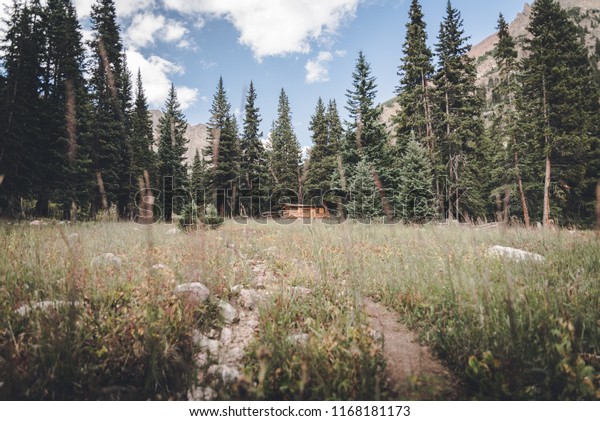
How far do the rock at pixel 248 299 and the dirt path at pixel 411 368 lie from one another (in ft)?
4.90

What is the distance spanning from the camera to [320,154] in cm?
3731

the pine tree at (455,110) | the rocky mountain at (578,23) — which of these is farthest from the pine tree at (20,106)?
the rocky mountain at (578,23)

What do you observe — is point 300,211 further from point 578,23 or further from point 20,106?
point 578,23

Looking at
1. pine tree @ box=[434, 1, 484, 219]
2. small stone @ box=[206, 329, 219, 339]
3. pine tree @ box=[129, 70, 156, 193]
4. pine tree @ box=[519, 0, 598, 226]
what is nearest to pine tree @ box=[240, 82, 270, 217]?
pine tree @ box=[129, 70, 156, 193]

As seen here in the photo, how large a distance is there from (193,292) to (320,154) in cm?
3571

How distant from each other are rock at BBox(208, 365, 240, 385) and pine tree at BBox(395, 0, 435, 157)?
73.6 ft

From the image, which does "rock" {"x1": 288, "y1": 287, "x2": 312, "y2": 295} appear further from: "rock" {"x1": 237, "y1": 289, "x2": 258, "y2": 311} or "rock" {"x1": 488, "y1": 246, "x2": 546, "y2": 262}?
"rock" {"x1": 488, "y1": 246, "x2": 546, "y2": 262}

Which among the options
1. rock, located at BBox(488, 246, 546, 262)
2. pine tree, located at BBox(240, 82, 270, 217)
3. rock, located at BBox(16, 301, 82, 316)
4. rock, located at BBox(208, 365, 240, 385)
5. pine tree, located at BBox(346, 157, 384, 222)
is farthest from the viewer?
pine tree, located at BBox(240, 82, 270, 217)

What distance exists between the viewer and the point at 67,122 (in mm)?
15859

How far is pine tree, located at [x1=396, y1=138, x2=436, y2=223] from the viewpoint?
15672mm

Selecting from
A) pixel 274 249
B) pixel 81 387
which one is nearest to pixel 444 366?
pixel 81 387

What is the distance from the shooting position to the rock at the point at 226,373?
1.94m

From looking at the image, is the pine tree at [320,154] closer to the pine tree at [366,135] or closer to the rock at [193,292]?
the pine tree at [366,135]

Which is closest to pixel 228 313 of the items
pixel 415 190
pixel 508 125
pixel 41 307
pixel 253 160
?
pixel 41 307
